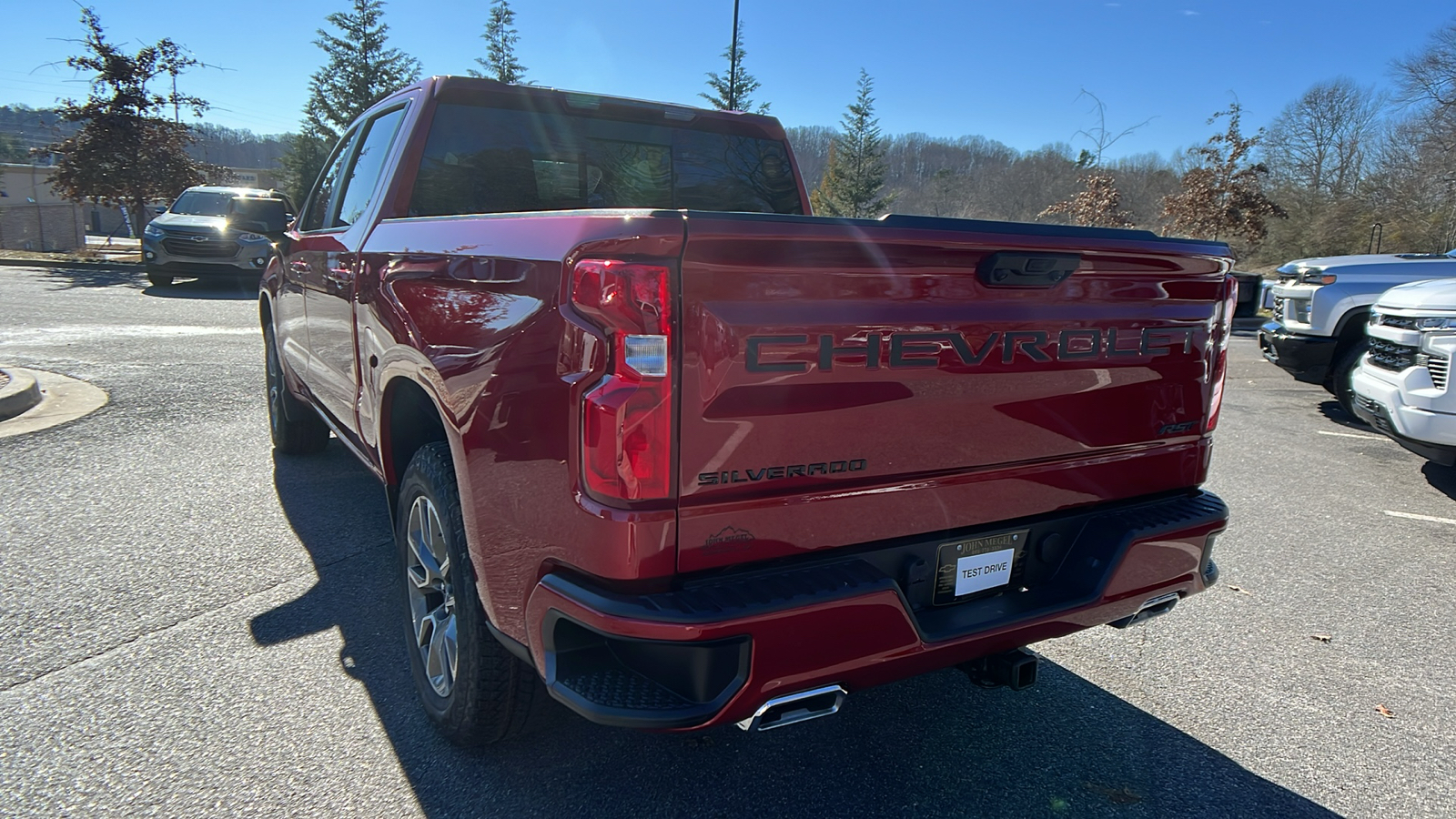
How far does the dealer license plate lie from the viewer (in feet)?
7.41

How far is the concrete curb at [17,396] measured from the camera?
6465mm

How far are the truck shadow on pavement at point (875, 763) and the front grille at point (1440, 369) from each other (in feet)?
11.7

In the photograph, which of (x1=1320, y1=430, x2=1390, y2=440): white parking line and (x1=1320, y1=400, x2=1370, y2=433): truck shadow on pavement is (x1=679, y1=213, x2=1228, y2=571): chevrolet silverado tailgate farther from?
(x1=1320, y1=400, x2=1370, y2=433): truck shadow on pavement

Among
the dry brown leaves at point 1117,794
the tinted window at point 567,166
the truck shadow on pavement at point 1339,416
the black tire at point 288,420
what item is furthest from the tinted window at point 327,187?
the truck shadow on pavement at point 1339,416

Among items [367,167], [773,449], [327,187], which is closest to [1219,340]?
[773,449]

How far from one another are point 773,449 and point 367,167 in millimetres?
2937

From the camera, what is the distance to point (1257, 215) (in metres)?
21.1

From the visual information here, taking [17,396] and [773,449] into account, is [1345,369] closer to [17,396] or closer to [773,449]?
[773,449]

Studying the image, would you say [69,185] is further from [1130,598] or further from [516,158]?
[1130,598]

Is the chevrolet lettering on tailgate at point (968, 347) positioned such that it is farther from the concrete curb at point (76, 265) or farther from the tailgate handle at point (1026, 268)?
the concrete curb at point (76, 265)

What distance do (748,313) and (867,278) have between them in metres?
0.31

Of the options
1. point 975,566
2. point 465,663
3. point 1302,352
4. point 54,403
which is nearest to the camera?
point 975,566

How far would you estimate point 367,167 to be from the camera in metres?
3.95

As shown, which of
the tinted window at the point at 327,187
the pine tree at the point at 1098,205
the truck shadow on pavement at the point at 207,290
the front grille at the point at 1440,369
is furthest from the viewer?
the pine tree at the point at 1098,205
